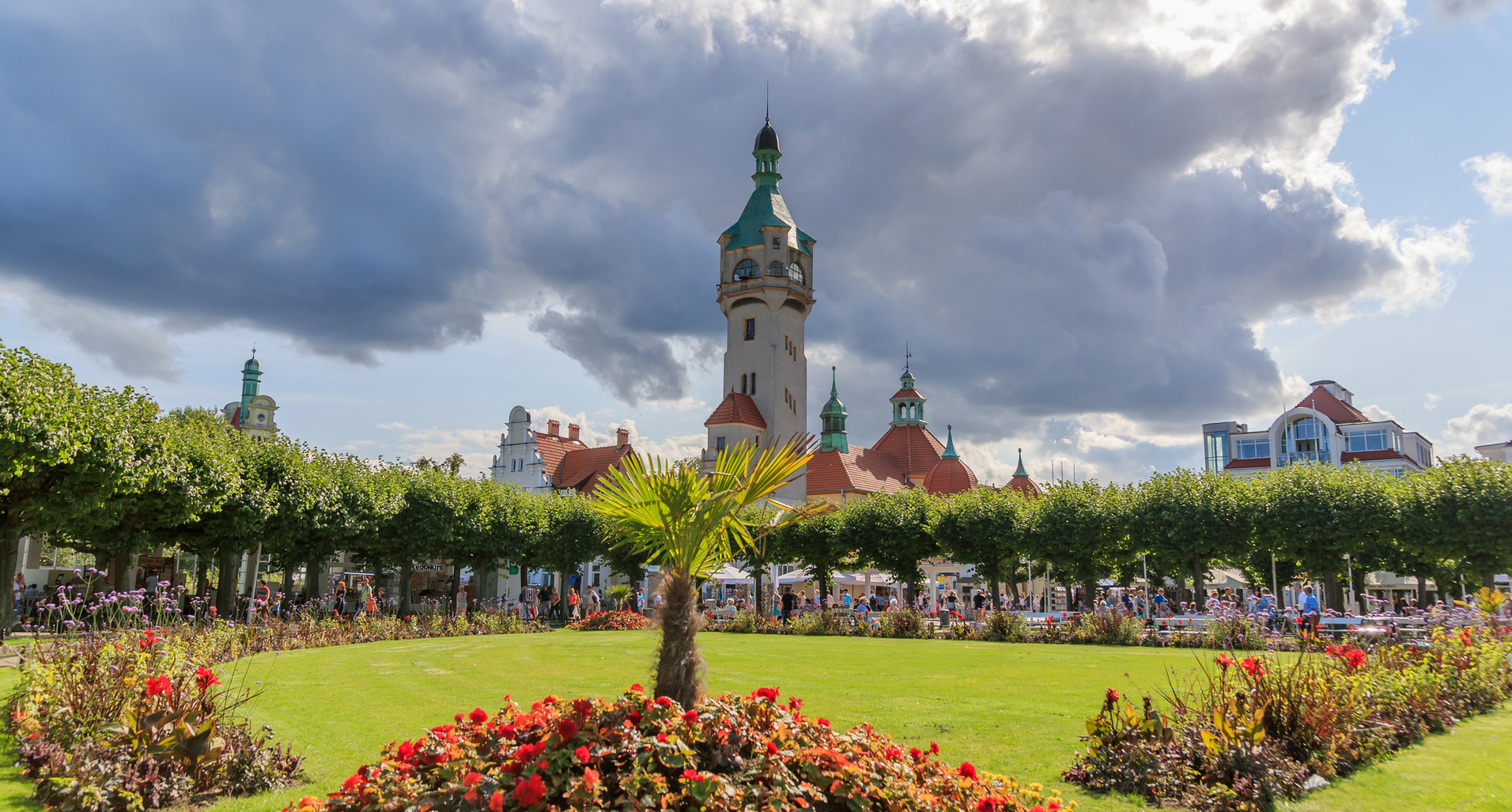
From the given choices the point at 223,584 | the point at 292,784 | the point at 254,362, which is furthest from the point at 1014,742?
the point at 254,362

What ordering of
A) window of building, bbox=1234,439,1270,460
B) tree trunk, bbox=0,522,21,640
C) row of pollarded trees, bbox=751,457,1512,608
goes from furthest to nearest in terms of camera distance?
window of building, bbox=1234,439,1270,460 → row of pollarded trees, bbox=751,457,1512,608 → tree trunk, bbox=0,522,21,640

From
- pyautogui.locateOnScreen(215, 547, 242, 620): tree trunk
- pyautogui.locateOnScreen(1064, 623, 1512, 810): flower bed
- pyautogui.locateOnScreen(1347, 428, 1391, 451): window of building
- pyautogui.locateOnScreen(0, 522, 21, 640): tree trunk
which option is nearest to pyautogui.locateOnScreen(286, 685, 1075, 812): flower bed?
pyautogui.locateOnScreen(1064, 623, 1512, 810): flower bed

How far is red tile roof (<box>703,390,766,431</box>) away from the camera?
2299 inches

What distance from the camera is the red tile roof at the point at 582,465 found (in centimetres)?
6738

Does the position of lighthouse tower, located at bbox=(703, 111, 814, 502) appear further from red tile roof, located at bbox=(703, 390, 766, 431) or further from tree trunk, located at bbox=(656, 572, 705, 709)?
tree trunk, located at bbox=(656, 572, 705, 709)

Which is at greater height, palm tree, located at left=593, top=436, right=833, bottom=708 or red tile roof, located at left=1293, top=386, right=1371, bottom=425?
red tile roof, located at left=1293, top=386, right=1371, bottom=425

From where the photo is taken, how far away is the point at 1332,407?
229 ft

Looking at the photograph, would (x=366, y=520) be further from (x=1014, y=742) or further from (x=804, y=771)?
(x=804, y=771)

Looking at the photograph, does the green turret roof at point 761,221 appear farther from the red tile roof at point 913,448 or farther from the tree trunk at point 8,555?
the tree trunk at point 8,555

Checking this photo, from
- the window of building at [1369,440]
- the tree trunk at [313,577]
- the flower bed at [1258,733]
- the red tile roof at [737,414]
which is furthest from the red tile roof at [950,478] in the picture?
the flower bed at [1258,733]

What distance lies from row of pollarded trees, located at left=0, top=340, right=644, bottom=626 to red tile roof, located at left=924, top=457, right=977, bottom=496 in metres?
39.5

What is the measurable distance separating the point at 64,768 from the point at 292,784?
1576mm

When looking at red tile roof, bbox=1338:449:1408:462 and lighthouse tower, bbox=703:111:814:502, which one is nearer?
lighthouse tower, bbox=703:111:814:502

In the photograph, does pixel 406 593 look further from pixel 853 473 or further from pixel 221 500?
pixel 853 473
